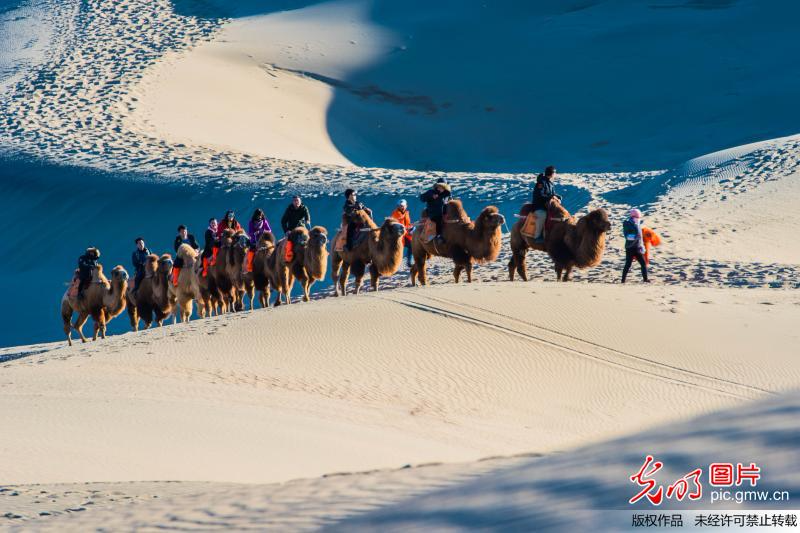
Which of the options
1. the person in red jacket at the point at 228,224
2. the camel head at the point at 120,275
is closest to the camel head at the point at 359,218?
the person in red jacket at the point at 228,224

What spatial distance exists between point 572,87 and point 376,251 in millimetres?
31387

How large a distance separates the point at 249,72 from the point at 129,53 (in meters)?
5.36

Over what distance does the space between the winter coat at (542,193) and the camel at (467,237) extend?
1.90 ft

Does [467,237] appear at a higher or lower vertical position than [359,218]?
lower

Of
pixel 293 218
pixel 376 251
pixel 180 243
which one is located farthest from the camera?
pixel 180 243

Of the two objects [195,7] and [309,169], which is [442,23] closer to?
[195,7]

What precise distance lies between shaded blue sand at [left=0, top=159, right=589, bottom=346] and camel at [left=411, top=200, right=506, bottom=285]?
35.3ft

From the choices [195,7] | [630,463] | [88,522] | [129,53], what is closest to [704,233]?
[88,522]

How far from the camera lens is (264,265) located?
782 inches

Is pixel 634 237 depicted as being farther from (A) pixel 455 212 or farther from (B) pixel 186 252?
(B) pixel 186 252

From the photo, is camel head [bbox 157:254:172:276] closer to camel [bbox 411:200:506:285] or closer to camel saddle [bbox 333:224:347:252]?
camel saddle [bbox 333:224:347:252]

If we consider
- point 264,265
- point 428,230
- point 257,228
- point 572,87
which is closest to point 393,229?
point 428,230

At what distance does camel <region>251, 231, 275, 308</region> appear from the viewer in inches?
776

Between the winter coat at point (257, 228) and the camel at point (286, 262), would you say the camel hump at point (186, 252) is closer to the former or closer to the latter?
the winter coat at point (257, 228)
